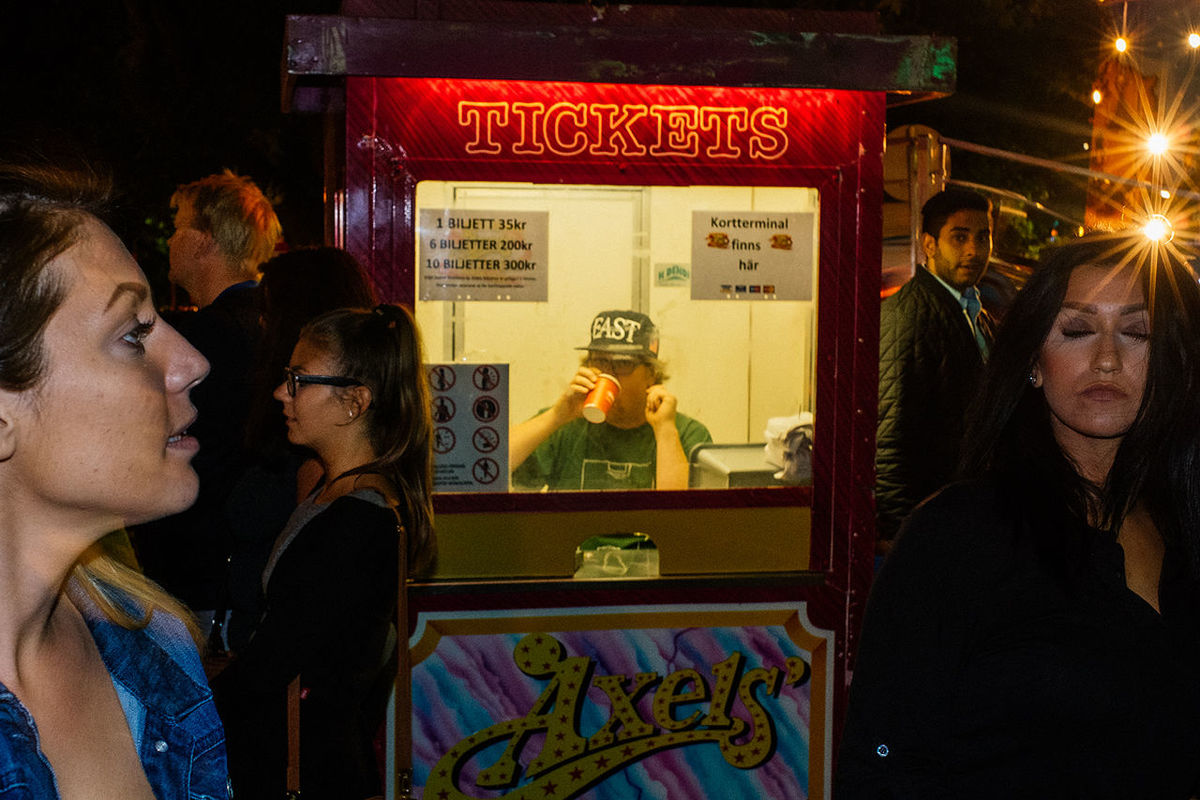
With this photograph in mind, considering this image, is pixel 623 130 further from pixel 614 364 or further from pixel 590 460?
pixel 590 460

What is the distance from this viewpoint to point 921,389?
5.42m

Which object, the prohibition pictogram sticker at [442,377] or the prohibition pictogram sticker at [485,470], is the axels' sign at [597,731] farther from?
the prohibition pictogram sticker at [442,377]

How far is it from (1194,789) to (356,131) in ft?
9.85

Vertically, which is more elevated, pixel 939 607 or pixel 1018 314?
pixel 1018 314

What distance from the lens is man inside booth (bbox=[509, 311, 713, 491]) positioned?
4391 millimetres

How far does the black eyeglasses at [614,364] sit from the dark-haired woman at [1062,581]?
2.03 meters

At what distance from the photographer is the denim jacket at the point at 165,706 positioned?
1.65 m

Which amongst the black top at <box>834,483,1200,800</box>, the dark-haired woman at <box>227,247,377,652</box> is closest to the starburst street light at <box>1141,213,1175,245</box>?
the black top at <box>834,483,1200,800</box>

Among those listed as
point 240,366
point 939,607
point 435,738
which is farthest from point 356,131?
point 939,607

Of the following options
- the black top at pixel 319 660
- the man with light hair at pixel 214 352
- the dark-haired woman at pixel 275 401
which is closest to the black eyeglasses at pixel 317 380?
the black top at pixel 319 660

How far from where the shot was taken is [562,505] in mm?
4332

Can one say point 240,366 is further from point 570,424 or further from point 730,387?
point 730,387

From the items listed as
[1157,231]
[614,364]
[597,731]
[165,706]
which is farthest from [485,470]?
[165,706]

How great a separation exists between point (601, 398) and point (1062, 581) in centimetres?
232
